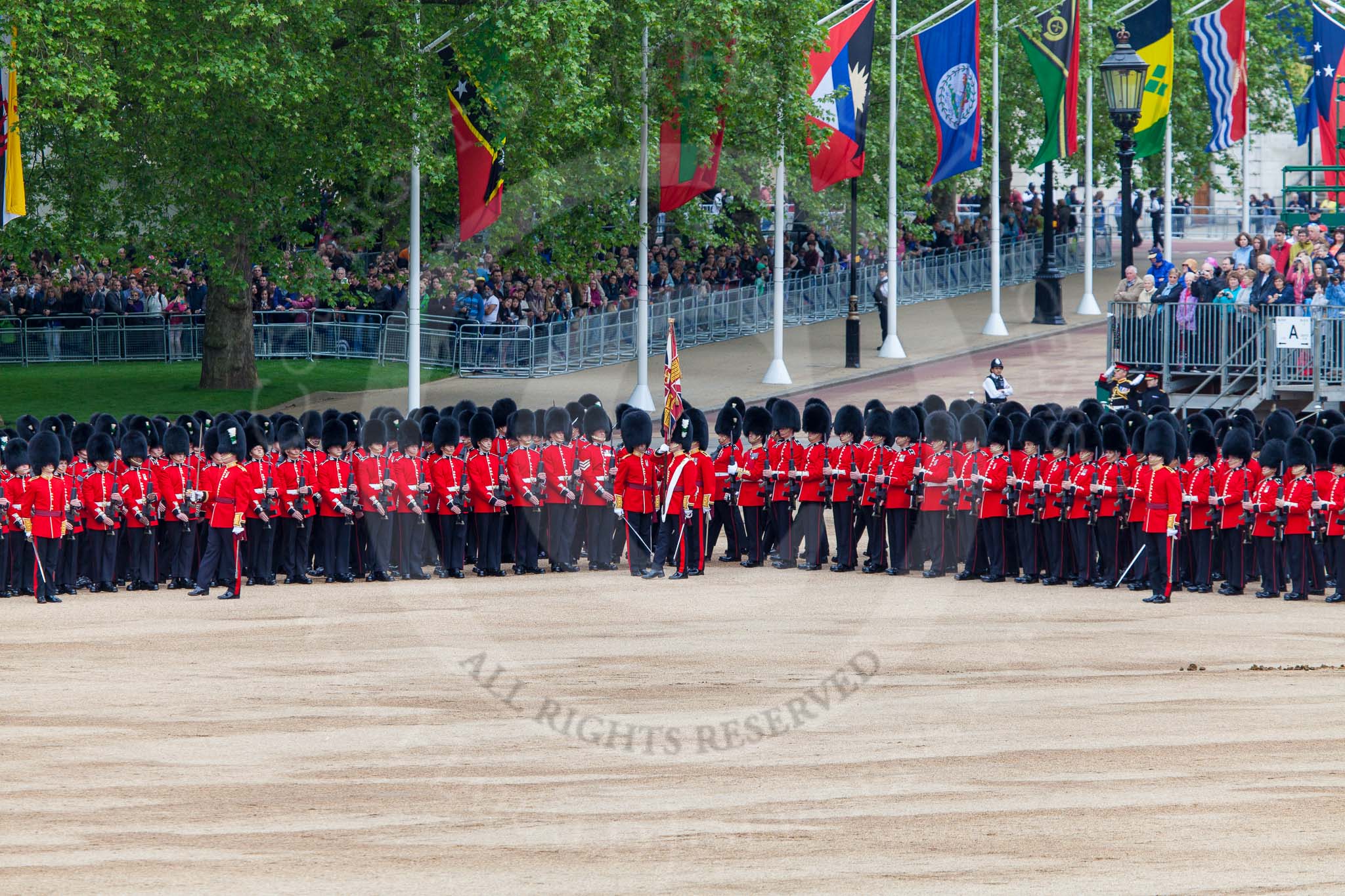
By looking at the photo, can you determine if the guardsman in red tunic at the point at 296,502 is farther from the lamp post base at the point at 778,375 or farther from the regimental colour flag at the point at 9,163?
the lamp post base at the point at 778,375

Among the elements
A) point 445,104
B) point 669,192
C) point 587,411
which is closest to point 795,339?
point 669,192

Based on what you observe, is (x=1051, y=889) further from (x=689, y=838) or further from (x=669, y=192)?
(x=669, y=192)

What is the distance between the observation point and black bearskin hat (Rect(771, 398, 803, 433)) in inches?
669

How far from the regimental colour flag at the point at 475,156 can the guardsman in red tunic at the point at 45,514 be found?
804 centimetres

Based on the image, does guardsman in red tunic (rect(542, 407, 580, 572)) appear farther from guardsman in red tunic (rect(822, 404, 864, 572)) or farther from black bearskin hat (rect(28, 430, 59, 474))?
black bearskin hat (rect(28, 430, 59, 474))

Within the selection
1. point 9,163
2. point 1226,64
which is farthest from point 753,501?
point 1226,64

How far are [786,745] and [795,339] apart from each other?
835 inches

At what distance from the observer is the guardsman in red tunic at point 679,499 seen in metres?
15.8

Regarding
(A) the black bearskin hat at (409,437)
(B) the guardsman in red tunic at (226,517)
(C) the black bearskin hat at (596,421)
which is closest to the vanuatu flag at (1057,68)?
(C) the black bearskin hat at (596,421)

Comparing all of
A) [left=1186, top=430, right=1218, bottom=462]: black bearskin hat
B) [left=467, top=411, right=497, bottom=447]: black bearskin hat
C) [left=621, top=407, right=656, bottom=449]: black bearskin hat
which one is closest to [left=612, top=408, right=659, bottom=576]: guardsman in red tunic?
[left=621, top=407, right=656, bottom=449]: black bearskin hat

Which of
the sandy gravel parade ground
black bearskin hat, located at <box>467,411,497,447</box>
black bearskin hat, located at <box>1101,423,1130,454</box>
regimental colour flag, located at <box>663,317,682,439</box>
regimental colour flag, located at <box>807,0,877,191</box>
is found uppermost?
regimental colour flag, located at <box>807,0,877,191</box>

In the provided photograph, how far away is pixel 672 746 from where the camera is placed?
10.2 m

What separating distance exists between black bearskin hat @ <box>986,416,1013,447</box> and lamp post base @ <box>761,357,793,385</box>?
11.1m

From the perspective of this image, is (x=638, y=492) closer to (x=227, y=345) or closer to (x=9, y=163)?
(x=9, y=163)
